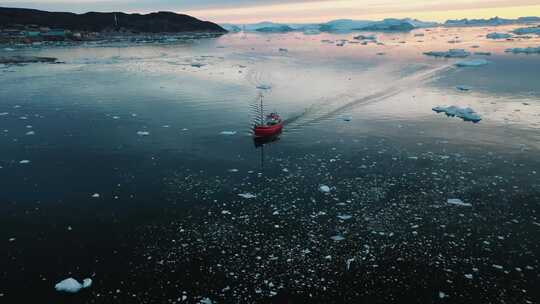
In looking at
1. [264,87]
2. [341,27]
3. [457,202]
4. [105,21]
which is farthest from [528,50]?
[105,21]

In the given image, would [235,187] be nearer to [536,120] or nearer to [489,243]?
[489,243]

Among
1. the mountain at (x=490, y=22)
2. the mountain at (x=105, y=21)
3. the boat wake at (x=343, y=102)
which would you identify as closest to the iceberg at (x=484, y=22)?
the mountain at (x=490, y=22)

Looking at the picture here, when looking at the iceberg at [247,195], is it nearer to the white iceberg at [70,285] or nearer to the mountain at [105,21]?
the white iceberg at [70,285]

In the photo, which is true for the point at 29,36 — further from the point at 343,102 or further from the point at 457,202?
the point at 457,202

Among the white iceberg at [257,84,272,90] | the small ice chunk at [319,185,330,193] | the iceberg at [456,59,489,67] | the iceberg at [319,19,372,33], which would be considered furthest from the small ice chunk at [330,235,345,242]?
the iceberg at [319,19,372,33]

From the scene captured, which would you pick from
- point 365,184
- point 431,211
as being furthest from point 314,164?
point 431,211

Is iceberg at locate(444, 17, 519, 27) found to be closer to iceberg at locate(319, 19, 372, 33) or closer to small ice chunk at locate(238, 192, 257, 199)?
iceberg at locate(319, 19, 372, 33)

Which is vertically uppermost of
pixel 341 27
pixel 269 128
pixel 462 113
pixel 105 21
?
pixel 341 27
